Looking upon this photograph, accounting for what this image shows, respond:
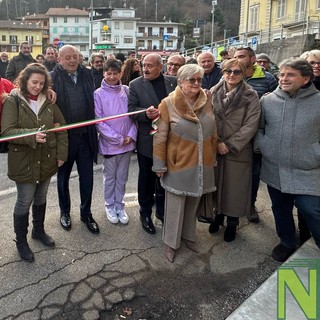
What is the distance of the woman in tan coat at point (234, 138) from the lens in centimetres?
344

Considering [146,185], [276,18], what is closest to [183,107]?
[146,185]

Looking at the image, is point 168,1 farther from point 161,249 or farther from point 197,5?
point 161,249

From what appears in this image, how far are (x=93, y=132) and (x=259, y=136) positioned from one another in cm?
182

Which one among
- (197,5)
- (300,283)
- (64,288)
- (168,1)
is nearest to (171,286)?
(64,288)

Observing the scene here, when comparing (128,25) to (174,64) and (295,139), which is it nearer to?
(174,64)

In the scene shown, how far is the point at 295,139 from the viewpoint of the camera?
3131 mm

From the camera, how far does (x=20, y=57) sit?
920 centimetres

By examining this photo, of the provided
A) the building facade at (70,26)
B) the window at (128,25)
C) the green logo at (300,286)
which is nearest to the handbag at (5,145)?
the green logo at (300,286)

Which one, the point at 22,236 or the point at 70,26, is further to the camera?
the point at 70,26

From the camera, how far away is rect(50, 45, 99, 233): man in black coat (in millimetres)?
3623

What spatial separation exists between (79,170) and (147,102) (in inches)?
44.5

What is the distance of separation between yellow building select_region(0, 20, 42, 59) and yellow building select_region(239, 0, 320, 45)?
50.5m

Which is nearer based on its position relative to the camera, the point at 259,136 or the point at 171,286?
the point at 171,286

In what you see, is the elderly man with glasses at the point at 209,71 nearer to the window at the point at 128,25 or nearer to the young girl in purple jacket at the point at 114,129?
the young girl in purple jacket at the point at 114,129
